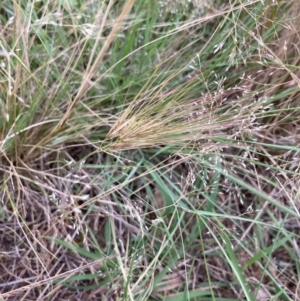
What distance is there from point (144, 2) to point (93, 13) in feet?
0.39

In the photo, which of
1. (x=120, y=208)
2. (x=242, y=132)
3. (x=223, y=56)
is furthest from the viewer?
(x=120, y=208)

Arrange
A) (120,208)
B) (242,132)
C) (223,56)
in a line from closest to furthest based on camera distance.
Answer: (242,132), (223,56), (120,208)

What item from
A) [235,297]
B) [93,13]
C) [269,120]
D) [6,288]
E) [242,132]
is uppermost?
[93,13]

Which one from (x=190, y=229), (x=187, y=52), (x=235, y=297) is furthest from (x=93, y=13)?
(x=235, y=297)

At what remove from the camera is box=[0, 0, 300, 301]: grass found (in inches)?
37.3

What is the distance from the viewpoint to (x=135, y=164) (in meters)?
1.05

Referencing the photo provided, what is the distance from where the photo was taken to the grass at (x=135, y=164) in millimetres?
948

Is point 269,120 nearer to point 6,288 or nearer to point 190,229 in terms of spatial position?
point 190,229

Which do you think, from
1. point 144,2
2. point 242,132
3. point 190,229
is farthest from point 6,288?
point 144,2

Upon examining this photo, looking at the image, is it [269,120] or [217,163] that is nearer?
[217,163]

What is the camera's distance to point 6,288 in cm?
99

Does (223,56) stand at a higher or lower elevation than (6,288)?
higher

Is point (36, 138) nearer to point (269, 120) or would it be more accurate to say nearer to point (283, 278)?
point (269, 120)

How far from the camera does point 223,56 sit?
98cm
